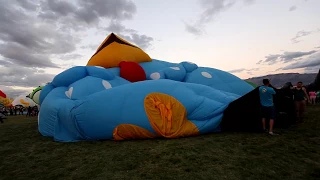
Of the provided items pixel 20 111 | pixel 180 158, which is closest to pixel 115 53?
pixel 180 158

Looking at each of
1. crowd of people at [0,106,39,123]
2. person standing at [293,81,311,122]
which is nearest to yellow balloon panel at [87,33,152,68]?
person standing at [293,81,311,122]

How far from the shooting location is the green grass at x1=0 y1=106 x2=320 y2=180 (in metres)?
2.85

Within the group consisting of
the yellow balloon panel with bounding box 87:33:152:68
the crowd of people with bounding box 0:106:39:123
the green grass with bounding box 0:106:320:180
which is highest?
the yellow balloon panel with bounding box 87:33:152:68

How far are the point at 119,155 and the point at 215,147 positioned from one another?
165 cm

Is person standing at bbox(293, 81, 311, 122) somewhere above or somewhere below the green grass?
above

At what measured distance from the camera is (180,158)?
342 cm

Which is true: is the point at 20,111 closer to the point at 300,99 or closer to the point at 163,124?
the point at 163,124

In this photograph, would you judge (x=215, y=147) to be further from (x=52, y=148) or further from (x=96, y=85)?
(x=96, y=85)

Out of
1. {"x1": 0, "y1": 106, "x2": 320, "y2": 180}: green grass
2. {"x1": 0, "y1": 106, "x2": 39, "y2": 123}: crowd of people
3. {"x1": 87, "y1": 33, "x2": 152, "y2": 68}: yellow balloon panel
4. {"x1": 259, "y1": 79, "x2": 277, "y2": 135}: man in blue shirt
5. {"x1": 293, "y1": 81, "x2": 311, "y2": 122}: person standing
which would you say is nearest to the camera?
{"x1": 0, "y1": 106, "x2": 320, "y2": 180}: green grass

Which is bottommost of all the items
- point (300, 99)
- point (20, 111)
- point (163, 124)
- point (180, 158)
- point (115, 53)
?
point (180, 158)

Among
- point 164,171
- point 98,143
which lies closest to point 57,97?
point 98,143

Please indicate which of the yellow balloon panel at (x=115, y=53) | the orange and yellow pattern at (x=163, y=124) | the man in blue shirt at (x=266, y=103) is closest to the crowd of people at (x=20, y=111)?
the yellow balloon panel at (x=115, y=53)

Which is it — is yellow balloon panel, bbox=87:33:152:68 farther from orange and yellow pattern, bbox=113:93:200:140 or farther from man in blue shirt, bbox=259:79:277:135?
man in blue shirt, bbox=259:79:277:135

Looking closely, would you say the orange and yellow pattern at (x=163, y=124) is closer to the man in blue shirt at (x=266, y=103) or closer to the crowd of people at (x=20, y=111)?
the man in blue shirt at (x=266, y=103)
